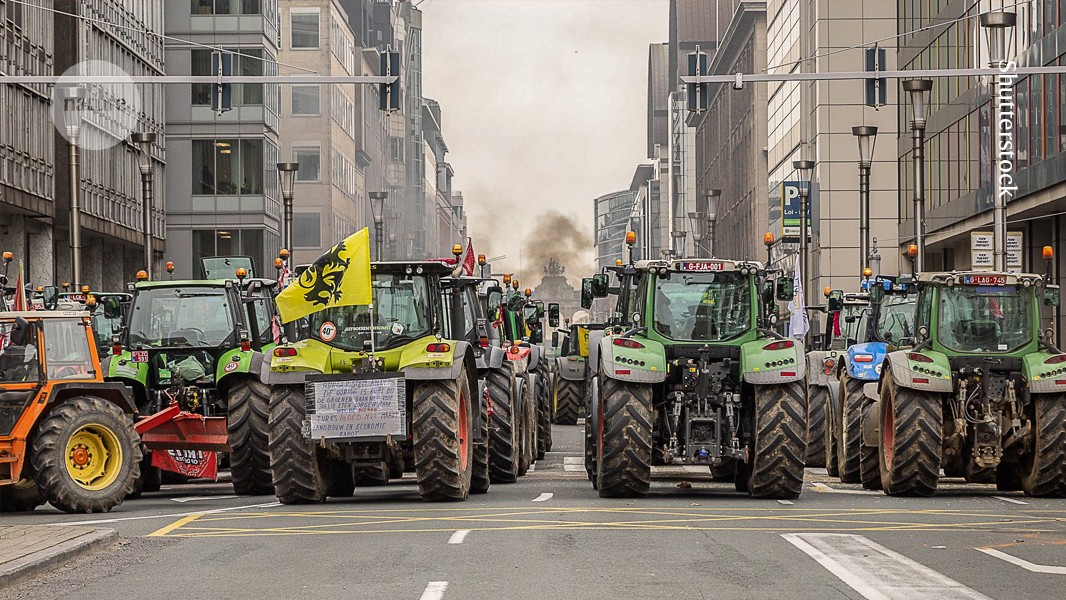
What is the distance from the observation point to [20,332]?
17953 mm

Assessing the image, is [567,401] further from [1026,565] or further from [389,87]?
[1026,565]

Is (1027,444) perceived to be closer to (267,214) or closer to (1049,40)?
(1049,40)

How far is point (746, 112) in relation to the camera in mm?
104062

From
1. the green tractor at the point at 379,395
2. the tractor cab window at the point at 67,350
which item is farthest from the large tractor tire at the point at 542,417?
the tractor cab window at the point at 67,350

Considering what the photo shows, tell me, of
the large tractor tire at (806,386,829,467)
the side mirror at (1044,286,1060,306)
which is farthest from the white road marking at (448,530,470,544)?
the large tractor tire at (806,386,829,467)

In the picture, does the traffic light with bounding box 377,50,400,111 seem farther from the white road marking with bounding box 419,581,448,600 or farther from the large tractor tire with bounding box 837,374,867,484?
the white road marking with bounding box 419,581,448,600

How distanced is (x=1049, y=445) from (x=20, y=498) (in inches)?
450

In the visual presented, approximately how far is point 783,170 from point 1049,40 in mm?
41975

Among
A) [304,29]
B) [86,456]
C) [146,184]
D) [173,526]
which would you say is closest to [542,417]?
[86,456]

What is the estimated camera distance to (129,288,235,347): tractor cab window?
2225cm

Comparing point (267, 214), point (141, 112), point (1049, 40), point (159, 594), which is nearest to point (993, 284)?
point (159, 594)

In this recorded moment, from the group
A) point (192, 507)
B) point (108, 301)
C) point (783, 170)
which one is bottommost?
point (192, 507)

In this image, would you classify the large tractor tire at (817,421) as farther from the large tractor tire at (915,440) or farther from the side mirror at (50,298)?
the side mirror at (50,298)

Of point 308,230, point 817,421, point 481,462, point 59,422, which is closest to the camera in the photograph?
point 59,422
